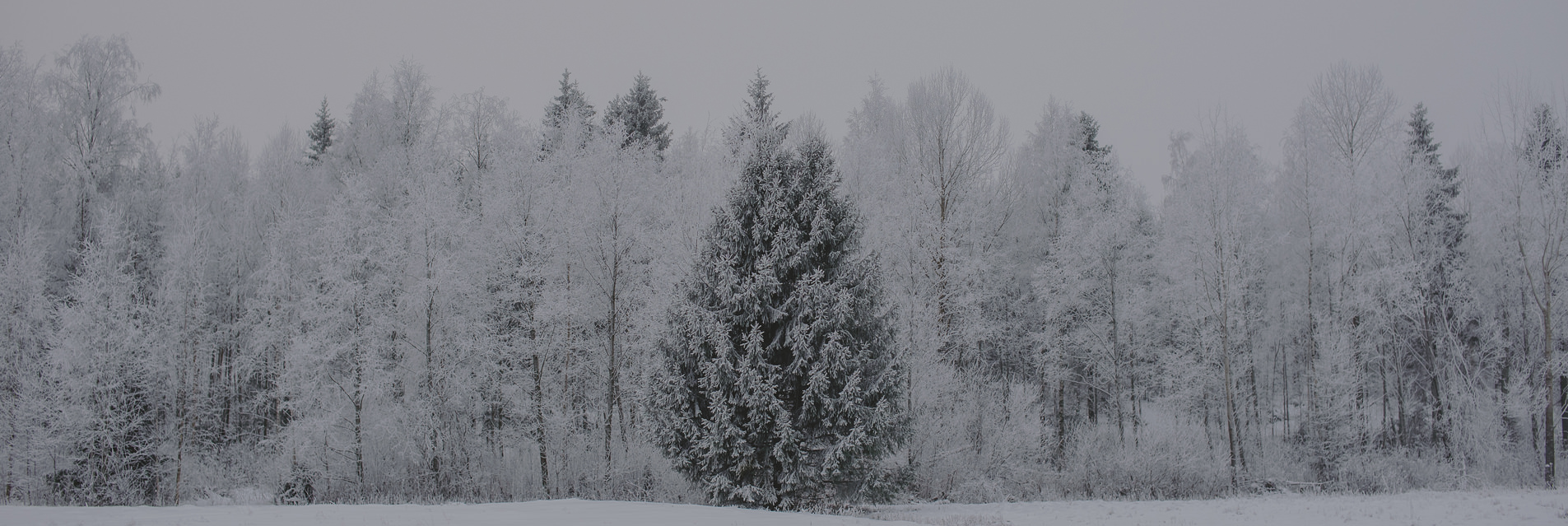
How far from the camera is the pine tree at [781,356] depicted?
1095cm

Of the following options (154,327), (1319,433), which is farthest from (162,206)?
(1319,433)

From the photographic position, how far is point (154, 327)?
16781 millimetres

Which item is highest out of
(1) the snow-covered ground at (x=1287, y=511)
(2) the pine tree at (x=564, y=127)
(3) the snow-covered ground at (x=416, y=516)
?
(2) the pine tree at (x=564, y=127)

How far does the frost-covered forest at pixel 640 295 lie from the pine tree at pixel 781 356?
2.27 feet

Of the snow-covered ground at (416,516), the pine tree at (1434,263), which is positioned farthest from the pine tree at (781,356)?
the pine tree at (1434,263)

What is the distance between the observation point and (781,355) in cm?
1179

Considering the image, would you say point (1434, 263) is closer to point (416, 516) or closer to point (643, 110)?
point (416, 516)

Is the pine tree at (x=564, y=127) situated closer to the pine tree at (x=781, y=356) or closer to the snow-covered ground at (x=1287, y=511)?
the pine tree at (x=781, y=356)

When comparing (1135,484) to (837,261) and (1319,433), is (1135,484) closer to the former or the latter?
(1319,433)

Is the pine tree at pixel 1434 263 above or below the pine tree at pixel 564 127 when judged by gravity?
below

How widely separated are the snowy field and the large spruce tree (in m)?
0.98

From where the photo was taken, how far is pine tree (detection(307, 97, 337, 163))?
94.9 ft

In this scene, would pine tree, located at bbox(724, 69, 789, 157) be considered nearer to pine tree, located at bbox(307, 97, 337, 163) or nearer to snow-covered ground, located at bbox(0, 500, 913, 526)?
snow-covered ground, located at bbox(0, 500, 913, 526)

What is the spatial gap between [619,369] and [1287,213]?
67.4 feet
